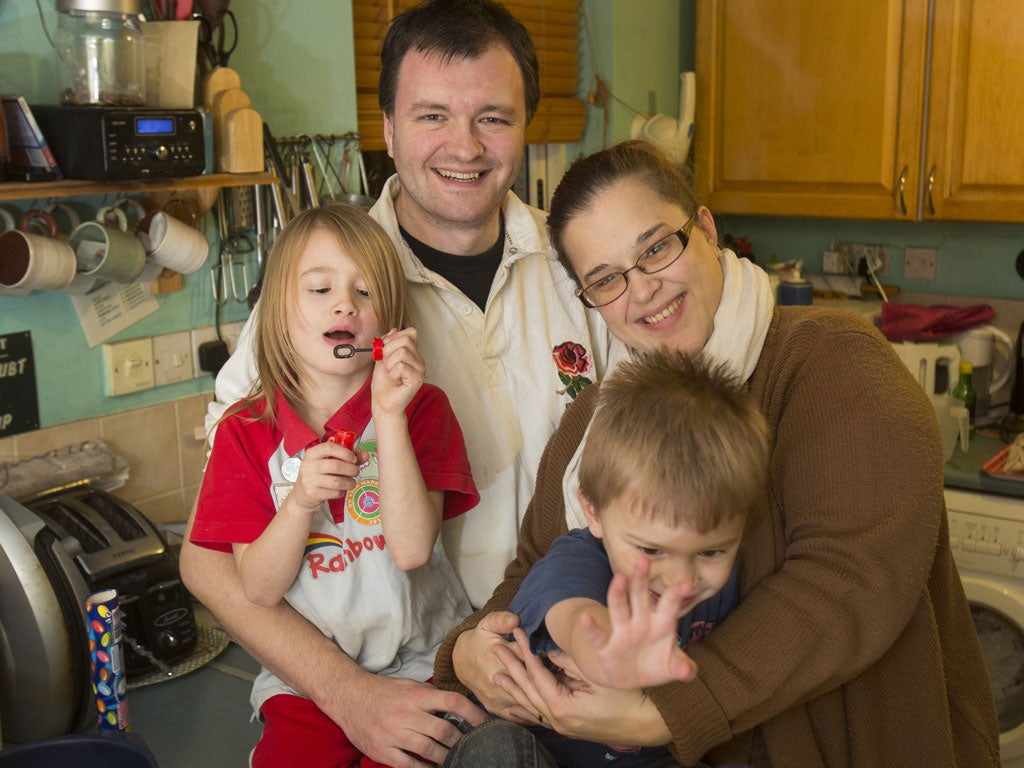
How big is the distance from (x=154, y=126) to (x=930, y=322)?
2.30 metres

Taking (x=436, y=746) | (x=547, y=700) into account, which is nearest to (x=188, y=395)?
(x=436, y=746)

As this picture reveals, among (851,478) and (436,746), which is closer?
(851,478)

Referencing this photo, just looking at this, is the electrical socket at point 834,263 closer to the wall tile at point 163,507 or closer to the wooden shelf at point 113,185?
the wooden shelf at point 113,185

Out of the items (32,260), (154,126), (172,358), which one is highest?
(154,126)

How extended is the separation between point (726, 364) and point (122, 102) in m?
1.24

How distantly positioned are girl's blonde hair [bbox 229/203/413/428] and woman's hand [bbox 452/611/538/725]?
43 cm

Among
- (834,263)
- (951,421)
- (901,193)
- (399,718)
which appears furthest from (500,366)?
(834,263)

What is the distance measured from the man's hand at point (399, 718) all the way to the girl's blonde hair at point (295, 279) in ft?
1.31

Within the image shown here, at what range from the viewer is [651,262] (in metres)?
1.39

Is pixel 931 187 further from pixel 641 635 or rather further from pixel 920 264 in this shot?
pixel 641 635

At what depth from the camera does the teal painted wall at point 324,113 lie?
197 centimetres

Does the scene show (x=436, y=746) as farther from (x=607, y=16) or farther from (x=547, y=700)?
(x=607, y=16)

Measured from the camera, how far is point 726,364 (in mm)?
1309

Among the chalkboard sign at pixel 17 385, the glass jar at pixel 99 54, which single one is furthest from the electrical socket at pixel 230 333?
the glass jar at pixel 99 54
